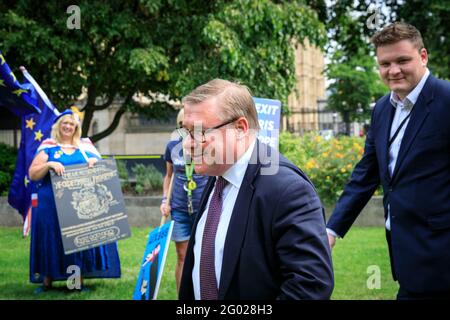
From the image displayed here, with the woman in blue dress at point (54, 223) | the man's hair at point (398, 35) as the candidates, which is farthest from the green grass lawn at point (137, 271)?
the man's hair at point (398, 35)

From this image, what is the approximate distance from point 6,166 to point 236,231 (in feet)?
44.0

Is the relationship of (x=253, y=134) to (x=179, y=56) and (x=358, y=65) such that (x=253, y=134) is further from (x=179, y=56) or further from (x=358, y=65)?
(x=358, y=65)

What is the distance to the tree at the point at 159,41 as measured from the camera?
1341 cm

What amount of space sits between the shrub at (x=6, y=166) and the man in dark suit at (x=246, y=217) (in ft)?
39.1

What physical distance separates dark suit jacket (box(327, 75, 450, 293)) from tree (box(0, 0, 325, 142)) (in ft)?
31.3

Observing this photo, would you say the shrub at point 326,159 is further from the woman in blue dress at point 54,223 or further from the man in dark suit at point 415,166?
the man in dark suit at point 415,166

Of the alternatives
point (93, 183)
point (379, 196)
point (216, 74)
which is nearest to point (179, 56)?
point (216, 74)

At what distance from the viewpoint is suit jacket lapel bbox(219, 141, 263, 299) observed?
2510 mm

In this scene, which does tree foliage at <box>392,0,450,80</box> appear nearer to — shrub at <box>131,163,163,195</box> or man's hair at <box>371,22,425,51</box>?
shrub at <box>131,163,163,195</box>

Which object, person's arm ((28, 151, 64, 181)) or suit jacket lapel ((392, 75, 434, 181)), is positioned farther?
person's arm ((28, 151, 64, 181))

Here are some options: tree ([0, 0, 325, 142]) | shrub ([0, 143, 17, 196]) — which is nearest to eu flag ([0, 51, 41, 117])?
tree ([0, 0, 325, 142])

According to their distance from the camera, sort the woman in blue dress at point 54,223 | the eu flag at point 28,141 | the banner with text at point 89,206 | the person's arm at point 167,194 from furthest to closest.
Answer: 1. the eu flag at point 28,141
2. the woman in blue dress at point 54,223
3. the banner with text at point 89,206
4. the person's arm at point 167,194

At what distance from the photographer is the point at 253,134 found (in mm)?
2695

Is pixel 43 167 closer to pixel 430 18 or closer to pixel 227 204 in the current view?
pixel 227 204
